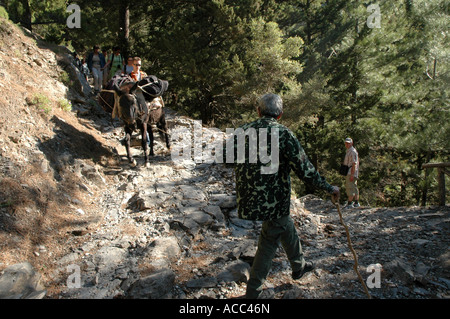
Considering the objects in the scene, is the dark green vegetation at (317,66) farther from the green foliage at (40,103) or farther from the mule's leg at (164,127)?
the green foliage at (40,103)

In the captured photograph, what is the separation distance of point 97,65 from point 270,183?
36.9 feet

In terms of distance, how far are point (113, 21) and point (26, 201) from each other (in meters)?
11.3

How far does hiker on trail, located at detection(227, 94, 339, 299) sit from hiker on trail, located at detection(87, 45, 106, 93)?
10.6 m

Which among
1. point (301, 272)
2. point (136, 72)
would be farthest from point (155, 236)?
point (136, 72)

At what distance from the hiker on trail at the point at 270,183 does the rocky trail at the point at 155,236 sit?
0.67 metres

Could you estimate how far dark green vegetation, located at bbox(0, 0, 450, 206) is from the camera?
11898 mm

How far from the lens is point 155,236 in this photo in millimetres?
4809

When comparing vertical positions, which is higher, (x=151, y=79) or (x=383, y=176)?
(x=151, y=79)

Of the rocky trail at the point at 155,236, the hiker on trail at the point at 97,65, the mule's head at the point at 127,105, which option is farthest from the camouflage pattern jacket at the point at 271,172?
the hiker on trail at the point at 97,65

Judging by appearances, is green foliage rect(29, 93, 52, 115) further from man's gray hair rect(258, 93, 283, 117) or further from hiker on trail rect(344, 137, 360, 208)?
hiker on trail rect(344, 137, 360, 208)

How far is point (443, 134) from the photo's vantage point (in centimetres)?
1312

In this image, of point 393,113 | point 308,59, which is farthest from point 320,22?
point 393,113

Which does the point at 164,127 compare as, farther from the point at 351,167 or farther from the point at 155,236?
the point at 351,167

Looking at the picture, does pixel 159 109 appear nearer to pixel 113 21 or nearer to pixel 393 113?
pixel 113 21
